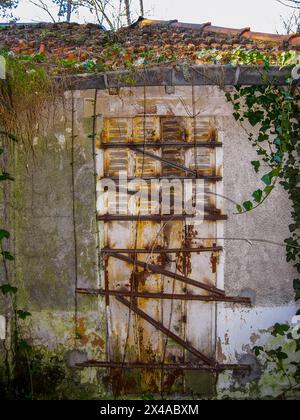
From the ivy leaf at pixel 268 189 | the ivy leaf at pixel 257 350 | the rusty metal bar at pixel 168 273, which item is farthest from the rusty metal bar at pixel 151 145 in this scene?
the ivy leaf at pixel 257 350

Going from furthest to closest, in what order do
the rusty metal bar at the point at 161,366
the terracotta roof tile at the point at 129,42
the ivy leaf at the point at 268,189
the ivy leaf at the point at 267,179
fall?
1. the terracotta roof tile at the point at 129,42
2. the rusty metal bar at the point at 161,366
3. the ivy leaf at the point at 267,179
4. the ivy leaf at the point at 268,189

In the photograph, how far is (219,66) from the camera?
464cm

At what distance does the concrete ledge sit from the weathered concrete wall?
0.49 feet

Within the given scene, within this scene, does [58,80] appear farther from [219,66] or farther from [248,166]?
[248,166]

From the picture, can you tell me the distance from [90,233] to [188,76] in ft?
6.54

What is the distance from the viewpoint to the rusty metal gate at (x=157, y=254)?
16.0ft

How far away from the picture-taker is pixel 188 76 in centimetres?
464

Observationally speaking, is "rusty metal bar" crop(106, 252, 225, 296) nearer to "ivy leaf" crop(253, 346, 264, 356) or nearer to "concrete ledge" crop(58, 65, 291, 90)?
"ivy leaf" crop(253, 346, 264, 356)

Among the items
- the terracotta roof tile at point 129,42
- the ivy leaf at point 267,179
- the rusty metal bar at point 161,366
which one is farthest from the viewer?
the terracotta roof tile at point 129,42

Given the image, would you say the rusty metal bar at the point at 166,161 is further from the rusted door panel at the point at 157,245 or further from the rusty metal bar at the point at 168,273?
the rusty metal bar at the point at 168,273

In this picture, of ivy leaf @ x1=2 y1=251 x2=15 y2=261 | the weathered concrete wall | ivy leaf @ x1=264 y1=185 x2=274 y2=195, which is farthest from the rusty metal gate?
ivy leaf @ x1=2 y1=251 x2=15 y2=261

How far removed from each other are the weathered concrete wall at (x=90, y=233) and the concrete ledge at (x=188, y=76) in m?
0.15

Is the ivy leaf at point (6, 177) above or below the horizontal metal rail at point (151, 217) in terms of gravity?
above
